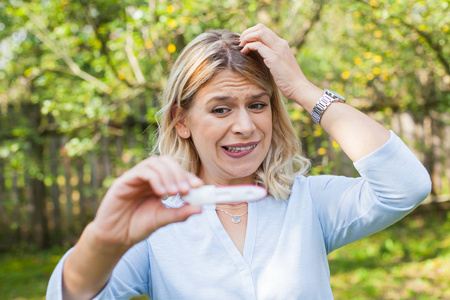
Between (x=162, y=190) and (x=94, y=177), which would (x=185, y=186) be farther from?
(x=94, y=177)

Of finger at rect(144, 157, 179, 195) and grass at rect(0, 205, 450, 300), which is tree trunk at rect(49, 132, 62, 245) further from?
finger at rect(144, 157, 179, 195)

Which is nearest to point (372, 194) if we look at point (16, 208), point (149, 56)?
point (149, 56)

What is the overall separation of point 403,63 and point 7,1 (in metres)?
3.64

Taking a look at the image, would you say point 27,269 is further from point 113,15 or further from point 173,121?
point 173,121

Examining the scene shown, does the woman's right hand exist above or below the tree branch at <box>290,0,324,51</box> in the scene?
below

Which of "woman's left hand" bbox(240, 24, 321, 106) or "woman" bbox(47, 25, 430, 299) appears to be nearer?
"woman" bbox(47, 25, 430, 299)

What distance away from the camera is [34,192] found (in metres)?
5.79

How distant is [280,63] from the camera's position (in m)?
1.62

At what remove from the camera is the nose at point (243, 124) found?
1622 mm

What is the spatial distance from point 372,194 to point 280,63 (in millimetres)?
554

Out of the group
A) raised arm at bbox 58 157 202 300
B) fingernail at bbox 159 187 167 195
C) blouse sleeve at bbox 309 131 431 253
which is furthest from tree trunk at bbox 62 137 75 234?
fingernail at bbox 159 187 167 195

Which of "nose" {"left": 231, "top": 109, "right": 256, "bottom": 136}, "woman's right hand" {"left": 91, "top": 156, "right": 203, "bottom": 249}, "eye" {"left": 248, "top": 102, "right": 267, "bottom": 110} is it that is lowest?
"woman's right hand" {"left": 91, "top": 156, "right": 203, "bottom": 249}

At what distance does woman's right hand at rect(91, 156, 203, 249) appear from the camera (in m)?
1.08

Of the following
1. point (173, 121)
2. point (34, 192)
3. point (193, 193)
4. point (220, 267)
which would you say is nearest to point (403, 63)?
point (173, 121)
